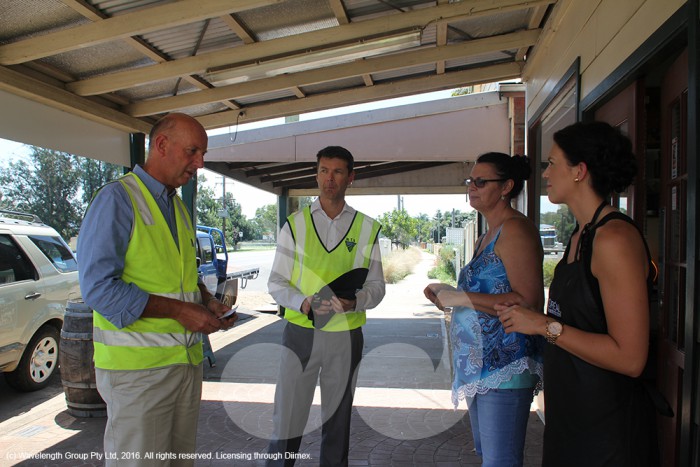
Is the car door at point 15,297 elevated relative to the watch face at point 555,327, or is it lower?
lower

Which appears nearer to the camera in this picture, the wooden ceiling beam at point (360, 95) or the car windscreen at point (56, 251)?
the wooden ceiling beam at point (360, 95)

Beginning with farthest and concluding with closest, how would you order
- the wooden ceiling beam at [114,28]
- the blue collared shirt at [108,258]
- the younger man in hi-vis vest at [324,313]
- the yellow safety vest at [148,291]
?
1. the wooden ceiling beam at [114,28]
2. the younger man in hi-vis vest at [324,313]
3. the yellow safety vest at [148,291]
4. the blue collared shirt at [108,258]

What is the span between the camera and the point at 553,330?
62.4 inches

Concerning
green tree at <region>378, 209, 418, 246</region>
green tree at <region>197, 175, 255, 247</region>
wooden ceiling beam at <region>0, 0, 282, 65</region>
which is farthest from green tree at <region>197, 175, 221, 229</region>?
wooden ceiling beam at <region>0, 0, 282, 65</region>

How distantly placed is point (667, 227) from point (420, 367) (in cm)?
430

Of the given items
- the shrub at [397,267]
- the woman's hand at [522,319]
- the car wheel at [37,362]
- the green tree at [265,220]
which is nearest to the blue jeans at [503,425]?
the woman's hand at [522,319]

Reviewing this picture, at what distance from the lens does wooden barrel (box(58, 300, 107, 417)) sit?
4.36 m

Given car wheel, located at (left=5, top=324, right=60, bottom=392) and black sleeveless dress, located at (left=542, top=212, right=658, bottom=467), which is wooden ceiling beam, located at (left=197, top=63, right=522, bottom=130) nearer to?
car wheel, located at (left=5, top=324, right=60, bottom=392)

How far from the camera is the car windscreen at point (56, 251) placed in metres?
6.03

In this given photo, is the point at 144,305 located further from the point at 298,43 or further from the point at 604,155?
the point at 298,43

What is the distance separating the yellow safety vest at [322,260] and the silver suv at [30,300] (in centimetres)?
406

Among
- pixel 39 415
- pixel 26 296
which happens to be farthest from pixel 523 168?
pixel 26 296

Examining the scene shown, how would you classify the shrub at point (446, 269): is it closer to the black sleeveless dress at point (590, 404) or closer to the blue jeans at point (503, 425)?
the blue jeans at point (503, 425)

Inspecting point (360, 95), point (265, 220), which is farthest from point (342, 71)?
point (265, 220)
